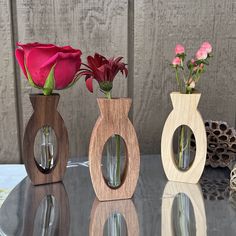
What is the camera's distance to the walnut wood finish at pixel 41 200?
544 mm

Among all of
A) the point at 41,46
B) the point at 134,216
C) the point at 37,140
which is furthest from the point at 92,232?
the point at 37,140

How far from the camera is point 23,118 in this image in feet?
3.22

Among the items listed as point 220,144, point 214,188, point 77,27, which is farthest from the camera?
point 77,27

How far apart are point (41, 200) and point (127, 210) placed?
6.7 inches

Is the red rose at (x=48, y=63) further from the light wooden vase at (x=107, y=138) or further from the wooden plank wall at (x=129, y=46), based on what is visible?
the wooden plank wall at (x=129, y=46)

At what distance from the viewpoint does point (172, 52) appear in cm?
96

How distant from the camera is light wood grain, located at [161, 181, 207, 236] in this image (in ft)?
1.79

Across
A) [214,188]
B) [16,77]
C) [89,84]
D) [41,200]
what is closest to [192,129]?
[214,188]

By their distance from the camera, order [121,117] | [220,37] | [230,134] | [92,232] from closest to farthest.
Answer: [92,232] → [121,117] → [230,134] → [220,37]

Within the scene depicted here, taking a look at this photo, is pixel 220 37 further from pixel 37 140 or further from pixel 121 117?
pixel 37 140

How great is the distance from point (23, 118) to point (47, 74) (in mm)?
362

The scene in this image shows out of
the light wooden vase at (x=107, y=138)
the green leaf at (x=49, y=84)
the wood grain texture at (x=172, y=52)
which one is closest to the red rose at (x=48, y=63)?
the green leaf at (x=49, y=84)

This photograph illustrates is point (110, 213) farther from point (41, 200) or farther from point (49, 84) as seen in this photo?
point (49, 84)

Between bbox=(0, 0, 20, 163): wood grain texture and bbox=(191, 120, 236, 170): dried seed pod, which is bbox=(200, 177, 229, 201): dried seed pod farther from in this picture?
bbox=(0, 0, 20, 163): wood grain texture
